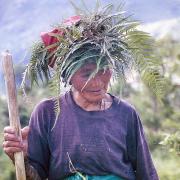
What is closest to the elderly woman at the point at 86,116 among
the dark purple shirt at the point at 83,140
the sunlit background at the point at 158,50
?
the dark purple shirt at the point at 83,140

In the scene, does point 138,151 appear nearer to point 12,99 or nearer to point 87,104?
point 87,104

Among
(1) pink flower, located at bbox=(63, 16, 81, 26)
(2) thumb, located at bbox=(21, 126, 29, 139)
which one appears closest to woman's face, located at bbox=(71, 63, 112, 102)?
(1) pink flower, located at bbox=(63, 16, 81, 26)

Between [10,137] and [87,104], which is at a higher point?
[87,104]

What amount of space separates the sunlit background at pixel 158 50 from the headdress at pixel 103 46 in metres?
0.08

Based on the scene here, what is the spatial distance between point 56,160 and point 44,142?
13 cm

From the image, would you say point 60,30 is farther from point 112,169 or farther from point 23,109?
point 23,109

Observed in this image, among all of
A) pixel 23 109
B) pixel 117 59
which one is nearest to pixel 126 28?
pixel 117 59

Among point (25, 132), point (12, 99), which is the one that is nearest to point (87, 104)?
point (25, 132)

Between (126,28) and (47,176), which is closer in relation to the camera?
(126,28)

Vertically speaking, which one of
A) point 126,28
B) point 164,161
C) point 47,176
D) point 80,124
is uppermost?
point 126,28

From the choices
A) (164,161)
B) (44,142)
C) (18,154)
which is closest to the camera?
(18,154)

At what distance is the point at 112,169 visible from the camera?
3.56 metres

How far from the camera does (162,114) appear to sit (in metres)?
16.5

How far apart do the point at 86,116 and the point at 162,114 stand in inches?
515
